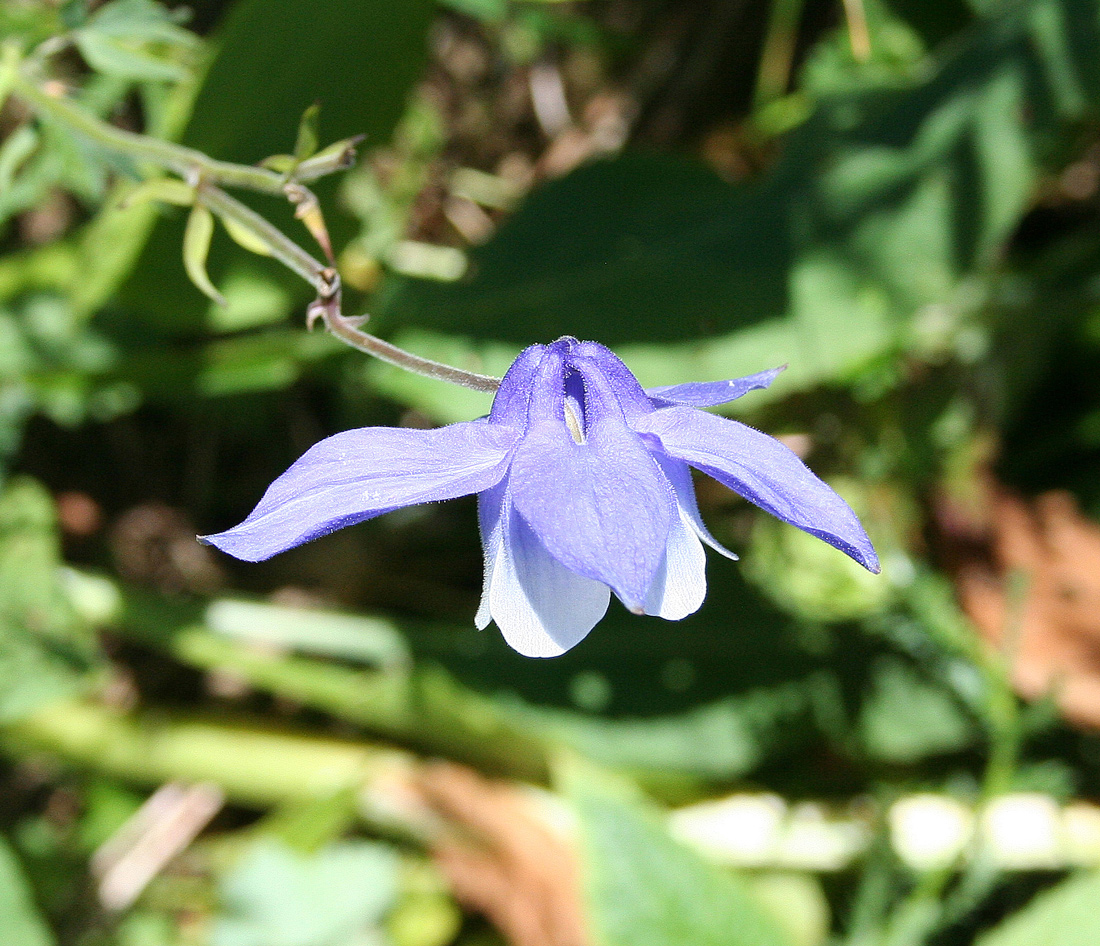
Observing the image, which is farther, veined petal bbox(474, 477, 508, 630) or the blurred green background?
the blurred green background

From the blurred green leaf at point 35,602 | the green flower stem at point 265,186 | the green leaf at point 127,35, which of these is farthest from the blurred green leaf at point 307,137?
the blurred green leaf at point 35,602

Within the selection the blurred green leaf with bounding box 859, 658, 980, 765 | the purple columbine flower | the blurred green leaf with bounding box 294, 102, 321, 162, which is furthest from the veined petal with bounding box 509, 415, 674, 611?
the blurred green leaf with bounding box 859, 658, 980, 765

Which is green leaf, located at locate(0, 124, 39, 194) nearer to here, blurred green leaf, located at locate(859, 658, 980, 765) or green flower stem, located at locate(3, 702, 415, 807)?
green flower stem, located at locate(3, 702, 415, 807)

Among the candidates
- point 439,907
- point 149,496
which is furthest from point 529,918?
point 149,496

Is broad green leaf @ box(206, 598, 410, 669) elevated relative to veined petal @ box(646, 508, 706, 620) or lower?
lower

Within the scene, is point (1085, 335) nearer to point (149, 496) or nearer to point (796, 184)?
point (796, 184)

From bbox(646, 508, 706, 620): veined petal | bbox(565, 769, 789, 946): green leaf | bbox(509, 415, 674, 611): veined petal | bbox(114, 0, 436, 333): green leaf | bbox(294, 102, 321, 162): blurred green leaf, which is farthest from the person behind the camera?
bbox(565, 769, 789, 946): green leaf

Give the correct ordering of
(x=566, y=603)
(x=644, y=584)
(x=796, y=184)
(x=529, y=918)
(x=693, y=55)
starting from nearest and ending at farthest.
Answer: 1. (x=644, y=584)
2. (x=566, y=603)
3. (x=796, y=184)
4. (x=529, y=918)
5. (x=693, y=55)

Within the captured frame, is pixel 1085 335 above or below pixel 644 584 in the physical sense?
below

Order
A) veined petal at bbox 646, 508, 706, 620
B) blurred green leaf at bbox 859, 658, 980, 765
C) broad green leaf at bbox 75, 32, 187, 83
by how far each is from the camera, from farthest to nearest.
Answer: blurred green leaf at bbox 859, 658, 980, 765
broad green leaf at bbox 75, 32, 187, 83
veined petal at bbox 646, 508, 706, 620
